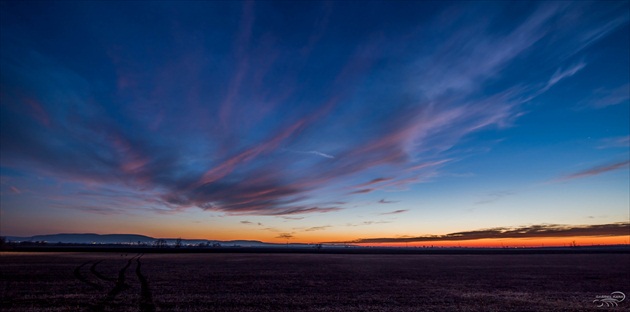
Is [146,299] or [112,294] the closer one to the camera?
[146,299]

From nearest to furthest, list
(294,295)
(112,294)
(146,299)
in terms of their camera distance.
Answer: (146,299), (112,294), (294,295)

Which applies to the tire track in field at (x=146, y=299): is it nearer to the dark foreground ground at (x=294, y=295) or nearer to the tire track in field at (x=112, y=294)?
the dark foreground ground at (x=294, y=295)

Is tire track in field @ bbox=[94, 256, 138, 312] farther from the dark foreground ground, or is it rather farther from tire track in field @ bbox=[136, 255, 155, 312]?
tire track in field @ bbox=[136, 255, 155, 312]

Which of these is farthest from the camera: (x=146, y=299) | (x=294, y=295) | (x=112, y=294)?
(x=294, y=295)

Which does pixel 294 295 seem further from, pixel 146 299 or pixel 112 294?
pixel 112 294

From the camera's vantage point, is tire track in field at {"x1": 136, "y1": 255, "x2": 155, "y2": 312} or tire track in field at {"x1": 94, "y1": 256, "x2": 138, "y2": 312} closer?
tire track in field at {"x1": 136, "y1": 255, "x2": 155, "y2": 312}

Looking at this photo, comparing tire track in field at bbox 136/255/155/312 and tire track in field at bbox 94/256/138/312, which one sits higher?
tire track in field at bbox 94/256/138/312

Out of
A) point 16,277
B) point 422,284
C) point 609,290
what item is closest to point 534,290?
point 609,290

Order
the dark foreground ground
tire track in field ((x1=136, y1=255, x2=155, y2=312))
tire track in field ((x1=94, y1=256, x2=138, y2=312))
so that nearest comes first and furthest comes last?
tire track in field ((x1=136, y1=255, x2=155, y2=312)) → tire track in field ((x1=94, y1=256, x2=138, y2=312)) → the dark foreground ground

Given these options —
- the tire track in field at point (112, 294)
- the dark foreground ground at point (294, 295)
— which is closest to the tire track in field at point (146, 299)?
the dark foreground ground at point (294, 295)

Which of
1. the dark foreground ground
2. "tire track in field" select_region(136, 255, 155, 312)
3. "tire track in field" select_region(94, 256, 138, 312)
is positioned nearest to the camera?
"tire track in field" select_region(136, 255, 155, 312)

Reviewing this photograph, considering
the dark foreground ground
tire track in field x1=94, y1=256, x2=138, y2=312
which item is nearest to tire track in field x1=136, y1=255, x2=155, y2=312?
the dark foreground ground

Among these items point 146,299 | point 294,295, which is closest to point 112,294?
point 146,299

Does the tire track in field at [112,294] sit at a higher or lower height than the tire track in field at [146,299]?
higher
